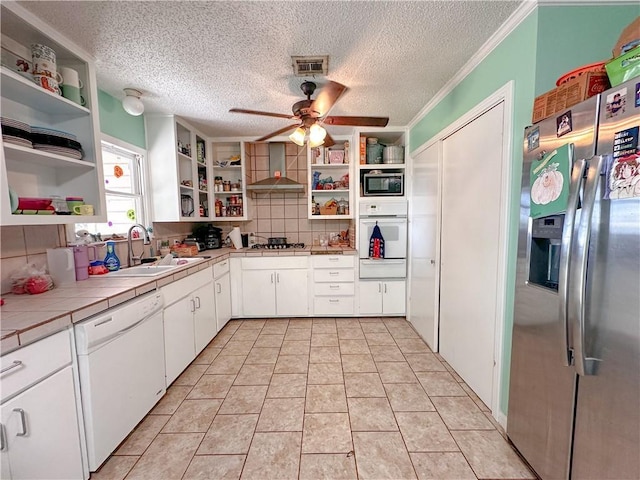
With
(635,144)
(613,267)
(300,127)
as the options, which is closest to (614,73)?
(635,144)

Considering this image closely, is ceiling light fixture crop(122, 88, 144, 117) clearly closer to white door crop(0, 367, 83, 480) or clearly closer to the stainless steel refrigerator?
white door crop(0, 367, 83, 480)

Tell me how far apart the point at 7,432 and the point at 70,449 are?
0.33 metres

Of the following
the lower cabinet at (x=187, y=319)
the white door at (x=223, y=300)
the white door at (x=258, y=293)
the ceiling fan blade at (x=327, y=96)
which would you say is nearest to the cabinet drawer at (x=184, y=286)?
the lower cabinet at (x=187, y=319)

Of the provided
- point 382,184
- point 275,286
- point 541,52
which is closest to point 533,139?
point 541,52

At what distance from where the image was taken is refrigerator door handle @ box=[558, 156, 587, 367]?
929 mm

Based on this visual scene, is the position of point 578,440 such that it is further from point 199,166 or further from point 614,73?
point 199,166

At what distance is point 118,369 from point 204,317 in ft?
3.62

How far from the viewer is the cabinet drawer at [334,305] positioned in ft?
10.6

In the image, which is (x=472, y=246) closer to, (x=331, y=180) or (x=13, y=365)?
(x=331, y=180)

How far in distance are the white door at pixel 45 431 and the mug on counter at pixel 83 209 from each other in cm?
100

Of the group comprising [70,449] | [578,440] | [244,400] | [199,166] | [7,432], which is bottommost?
[244,400]

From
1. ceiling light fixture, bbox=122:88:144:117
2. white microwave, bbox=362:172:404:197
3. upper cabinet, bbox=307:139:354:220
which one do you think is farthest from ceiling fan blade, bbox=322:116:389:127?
ceiling light fixture, bbox=122:88:144:117

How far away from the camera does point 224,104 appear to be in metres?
2.41

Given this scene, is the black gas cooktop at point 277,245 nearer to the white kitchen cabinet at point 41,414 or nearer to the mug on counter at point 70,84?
the mug on counter at point 70,84
